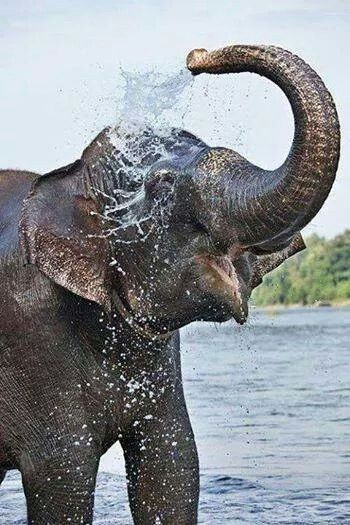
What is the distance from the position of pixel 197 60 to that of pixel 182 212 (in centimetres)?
60

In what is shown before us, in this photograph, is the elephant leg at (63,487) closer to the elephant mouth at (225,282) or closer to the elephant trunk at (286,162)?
the elephant mouth at (225,282)

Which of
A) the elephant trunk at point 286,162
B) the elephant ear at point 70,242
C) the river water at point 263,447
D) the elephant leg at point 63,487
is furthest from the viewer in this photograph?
the river water at point 263,447

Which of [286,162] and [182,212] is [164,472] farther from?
[286,162]

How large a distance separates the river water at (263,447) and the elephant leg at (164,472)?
505 millimetres

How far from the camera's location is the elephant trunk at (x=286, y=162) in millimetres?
6918

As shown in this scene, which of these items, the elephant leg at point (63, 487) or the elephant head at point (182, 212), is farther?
the elephant leg at point (63, 487)

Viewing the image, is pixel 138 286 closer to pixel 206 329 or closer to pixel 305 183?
pixel 305 183

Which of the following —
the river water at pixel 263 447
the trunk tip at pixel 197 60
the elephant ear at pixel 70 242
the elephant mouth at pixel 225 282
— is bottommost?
the river water at pixel 263 447

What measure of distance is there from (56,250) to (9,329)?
1.68 ft

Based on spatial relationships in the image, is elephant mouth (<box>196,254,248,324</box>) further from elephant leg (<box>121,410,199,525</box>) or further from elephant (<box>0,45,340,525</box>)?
elephant leg (<box>121,410,199,525</box>)

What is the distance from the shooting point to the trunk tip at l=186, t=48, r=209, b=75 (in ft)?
24.0

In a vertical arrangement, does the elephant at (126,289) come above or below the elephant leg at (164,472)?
above

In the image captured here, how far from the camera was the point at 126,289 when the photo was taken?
7.88 metres

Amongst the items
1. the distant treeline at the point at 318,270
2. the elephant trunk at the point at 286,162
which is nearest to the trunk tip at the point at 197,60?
the elephant trunk at the point at 286,162
